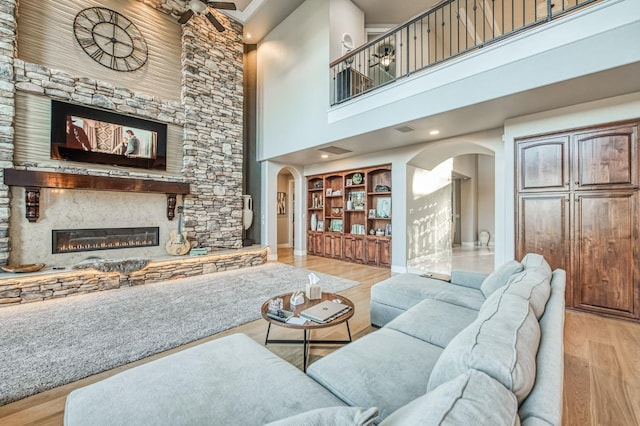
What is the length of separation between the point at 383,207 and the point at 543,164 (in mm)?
3084

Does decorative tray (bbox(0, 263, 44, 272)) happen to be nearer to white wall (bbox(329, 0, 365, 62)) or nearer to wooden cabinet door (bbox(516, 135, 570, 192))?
white wall (bbox(329, 0, 365, 62))

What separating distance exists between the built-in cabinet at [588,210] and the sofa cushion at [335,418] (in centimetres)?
406

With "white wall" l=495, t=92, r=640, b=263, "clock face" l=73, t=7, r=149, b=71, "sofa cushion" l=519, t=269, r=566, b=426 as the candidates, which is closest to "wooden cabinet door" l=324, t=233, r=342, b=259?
"white wall" l=495, t=92, r=640, b=263

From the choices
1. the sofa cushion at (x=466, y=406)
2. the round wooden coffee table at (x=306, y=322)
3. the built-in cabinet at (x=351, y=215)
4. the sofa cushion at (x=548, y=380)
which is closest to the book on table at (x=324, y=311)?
the round wooden coffee table at (x=306, y=322)

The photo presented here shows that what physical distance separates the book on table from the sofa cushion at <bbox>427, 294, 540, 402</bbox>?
120 centimetres

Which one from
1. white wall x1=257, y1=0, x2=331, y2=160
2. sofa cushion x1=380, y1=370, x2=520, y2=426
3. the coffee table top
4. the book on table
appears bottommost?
the coffee table top

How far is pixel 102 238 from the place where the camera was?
15.3ft

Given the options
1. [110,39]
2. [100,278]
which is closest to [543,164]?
[100,278]

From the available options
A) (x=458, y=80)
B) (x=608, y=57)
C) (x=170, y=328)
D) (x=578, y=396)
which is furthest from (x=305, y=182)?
(x=578, y=396)

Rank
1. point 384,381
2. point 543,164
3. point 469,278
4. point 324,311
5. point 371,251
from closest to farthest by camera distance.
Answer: point 384,381
point 324,311
point 469,278
point 543,164
point 371,251

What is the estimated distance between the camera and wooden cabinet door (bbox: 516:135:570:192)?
3.39m

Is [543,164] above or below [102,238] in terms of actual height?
above

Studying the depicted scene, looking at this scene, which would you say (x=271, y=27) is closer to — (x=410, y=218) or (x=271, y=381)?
(x=410, y=218)

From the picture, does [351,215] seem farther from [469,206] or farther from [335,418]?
[335,418]
